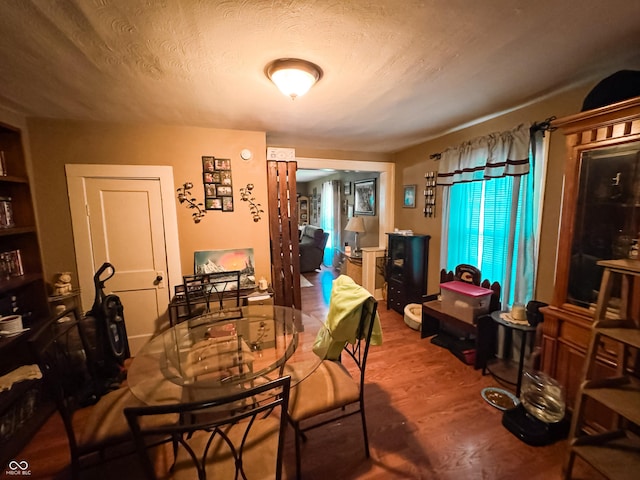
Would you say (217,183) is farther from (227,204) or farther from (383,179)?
(383,179)

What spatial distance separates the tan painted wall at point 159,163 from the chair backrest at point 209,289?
0.94ft

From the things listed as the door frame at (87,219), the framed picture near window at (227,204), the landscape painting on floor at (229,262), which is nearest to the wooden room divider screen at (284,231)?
the landscape painting on floor at (229,262)

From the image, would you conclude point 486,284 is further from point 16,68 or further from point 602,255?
point 16,68

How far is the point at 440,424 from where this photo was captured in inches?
70.9

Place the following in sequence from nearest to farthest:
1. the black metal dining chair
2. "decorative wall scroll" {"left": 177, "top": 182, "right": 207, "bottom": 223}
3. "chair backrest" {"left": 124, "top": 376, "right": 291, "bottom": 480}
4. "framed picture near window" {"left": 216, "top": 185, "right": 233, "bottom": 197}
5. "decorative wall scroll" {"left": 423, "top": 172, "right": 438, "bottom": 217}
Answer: "chair backrest" {"left": 124, "top": 376, "right": 291, "bottom": 480}
the black metal dining chair
"decorative wall scroll" {"left": 177, "top": 182, "right": 207, "bottom": 223}
"framed picture near window" {"left": 216, "top": 185, "right": 233, "bottom": 197}
"decorative wall scroll" {"left": 423, "top": 172, "right": 438, "bottom": 217}

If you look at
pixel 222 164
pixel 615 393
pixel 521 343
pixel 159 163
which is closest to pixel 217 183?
pixel 222 164

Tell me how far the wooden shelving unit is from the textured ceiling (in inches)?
48.3

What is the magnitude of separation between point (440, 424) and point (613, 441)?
85 centimetres

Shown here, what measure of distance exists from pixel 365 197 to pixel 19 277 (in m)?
4.66

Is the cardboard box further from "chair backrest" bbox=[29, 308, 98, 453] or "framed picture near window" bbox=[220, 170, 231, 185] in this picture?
"chair backrest" bbox=[29, 308, 98, 453]

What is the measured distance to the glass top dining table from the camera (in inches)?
57.1

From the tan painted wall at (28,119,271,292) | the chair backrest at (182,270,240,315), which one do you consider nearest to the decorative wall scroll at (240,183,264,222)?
the tan painted wall at (28,119,271,292)

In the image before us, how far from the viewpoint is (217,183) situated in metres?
2.86

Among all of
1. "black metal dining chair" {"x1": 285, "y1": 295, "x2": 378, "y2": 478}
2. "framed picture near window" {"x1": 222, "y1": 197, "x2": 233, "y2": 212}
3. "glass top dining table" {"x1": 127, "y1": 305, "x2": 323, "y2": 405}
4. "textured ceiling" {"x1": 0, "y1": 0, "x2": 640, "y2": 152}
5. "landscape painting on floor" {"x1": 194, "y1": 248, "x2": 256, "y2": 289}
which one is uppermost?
"textured ceiling" {"x1": 0, "y1": 0, "x2": 640, "y2": 152}
